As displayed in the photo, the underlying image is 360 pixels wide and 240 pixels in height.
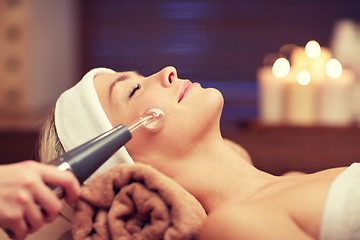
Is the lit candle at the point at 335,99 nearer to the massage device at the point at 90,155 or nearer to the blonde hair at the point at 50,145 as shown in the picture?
the blonde hair at the point at 50,145

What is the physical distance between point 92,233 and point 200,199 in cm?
28

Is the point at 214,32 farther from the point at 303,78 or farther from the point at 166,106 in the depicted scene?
the point at 166,106

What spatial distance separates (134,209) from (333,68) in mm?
1523

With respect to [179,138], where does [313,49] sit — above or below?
above

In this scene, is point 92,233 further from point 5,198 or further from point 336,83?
point 336,83

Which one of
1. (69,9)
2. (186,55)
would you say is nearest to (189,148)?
(186,55)

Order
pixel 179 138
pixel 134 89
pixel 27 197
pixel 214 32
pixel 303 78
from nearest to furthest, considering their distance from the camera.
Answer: pixel 27 197 < pixel 179 138 < pixel 134 89 < pixel 303 78 < pixel 214 32

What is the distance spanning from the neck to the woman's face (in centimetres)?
5

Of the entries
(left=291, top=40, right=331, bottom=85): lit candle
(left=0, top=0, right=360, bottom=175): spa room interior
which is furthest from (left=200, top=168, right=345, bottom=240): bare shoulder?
(left=0, top=0, right=360, bottom=175): spa room interior

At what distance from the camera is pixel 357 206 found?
80cm

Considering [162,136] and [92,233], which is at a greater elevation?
[162,136]

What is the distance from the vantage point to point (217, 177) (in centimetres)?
102

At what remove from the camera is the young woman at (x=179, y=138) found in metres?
0.98

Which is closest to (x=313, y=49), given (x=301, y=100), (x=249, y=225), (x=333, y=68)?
(x=333, y=68)
